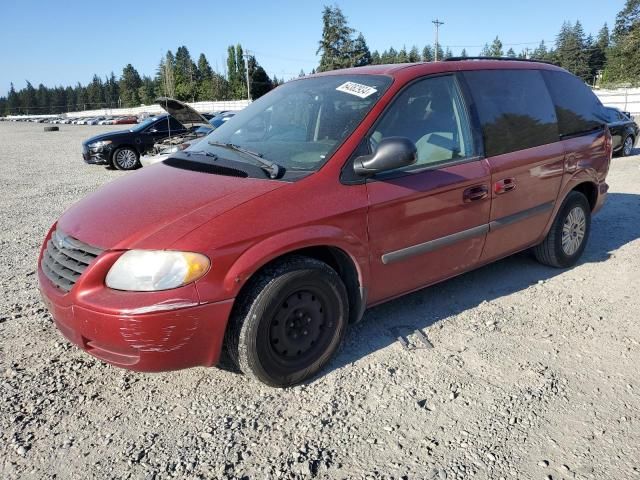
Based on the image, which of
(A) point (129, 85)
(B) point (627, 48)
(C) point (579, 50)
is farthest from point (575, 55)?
(A) point (129, 85)

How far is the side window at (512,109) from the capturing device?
148 inches

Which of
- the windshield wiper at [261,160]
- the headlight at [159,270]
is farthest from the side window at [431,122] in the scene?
the headlight at [159,270]

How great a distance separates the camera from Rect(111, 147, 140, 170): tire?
13.4 meters

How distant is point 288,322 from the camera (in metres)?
2.84

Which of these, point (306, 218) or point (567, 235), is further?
point (567, 235)

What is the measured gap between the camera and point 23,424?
2.62 m

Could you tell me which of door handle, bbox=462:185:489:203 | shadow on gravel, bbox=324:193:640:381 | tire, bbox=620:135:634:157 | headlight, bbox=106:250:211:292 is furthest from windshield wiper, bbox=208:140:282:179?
tire, bbox=620:135:634:157

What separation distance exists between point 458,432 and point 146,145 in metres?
13.0

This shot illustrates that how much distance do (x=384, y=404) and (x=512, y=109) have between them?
101 inches

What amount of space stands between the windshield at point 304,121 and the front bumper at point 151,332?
1.06 meters

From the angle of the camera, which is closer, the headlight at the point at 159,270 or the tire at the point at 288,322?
the headlight at the point at 159,270

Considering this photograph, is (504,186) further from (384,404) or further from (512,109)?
(384,404)

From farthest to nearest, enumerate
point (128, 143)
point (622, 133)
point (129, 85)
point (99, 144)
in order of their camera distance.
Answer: point (129, 85) → point (128, 143) → point (99, 144) → point (622, 133)

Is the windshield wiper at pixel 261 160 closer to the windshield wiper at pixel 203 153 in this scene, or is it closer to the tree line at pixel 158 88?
the windshield wiper at pixel 203 153
